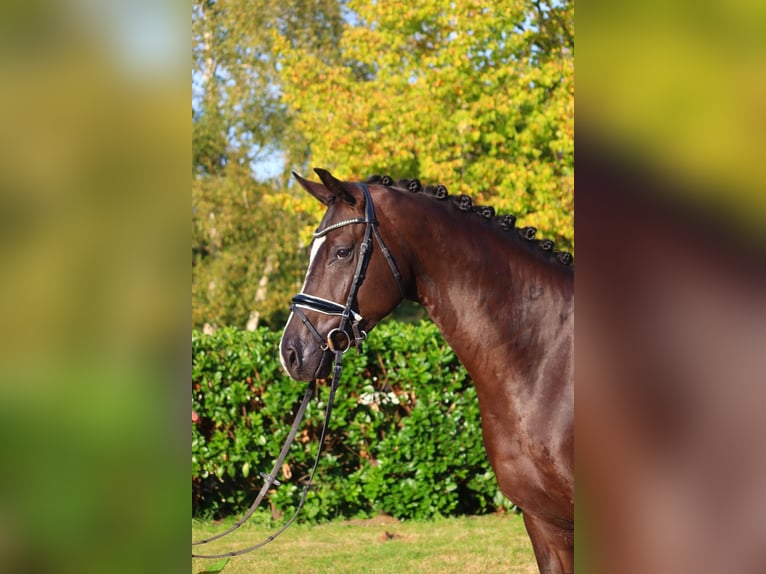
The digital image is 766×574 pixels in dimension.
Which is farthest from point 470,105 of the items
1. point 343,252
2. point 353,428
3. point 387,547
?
point 343,252

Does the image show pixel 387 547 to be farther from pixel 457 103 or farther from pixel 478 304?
pixel 457 103

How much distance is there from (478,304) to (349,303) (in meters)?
0.54

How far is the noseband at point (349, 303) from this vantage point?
319cm

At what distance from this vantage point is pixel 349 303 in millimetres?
3209

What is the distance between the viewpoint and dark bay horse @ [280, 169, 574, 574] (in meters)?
3.00
